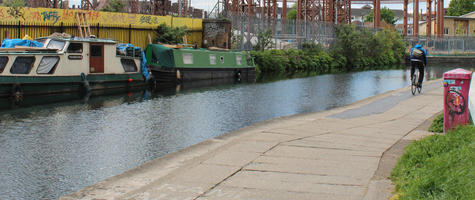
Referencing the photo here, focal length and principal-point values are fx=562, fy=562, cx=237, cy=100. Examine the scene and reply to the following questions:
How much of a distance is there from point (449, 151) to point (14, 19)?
1029 inches

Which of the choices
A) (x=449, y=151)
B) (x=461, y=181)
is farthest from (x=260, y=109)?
(x=461, y=181)

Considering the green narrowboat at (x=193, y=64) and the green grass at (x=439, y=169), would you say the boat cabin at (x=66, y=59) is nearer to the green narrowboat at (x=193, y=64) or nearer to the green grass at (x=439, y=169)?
the green narrowboat at (x=193, y=64)

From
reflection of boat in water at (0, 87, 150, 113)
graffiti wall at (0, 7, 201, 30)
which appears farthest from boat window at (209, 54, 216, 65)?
reflection of boat in water at (0, 87, 150, 113)

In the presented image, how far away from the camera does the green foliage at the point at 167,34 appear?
123ft

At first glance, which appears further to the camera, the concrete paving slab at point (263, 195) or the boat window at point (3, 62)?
the boat window at point (3, 62)

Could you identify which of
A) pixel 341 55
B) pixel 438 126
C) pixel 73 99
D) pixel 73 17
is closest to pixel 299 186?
pixel 438 126

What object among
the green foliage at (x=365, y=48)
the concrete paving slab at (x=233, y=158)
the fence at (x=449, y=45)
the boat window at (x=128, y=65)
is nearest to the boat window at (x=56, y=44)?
the boat window at (x=128, y=65)

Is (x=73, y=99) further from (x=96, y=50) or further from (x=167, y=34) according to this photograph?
(x=167, y=34)

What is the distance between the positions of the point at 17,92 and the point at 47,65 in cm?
199

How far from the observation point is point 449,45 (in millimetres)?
75812

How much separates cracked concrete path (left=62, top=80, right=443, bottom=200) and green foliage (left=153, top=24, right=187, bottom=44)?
85.9 feet

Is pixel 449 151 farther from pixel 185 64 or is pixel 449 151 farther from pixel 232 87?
pixel 185 64

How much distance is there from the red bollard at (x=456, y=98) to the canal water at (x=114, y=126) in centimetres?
560

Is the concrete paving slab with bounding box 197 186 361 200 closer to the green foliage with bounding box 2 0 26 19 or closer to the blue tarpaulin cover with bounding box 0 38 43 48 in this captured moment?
the blue tarpaulin cover with bounding box 0 38 43 48
